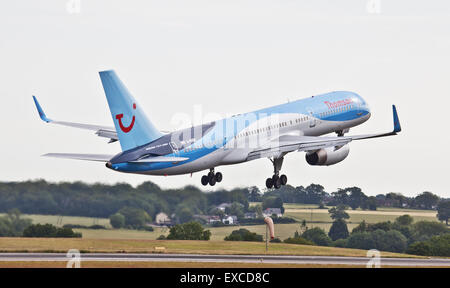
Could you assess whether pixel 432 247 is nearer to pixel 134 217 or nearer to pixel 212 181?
pixel 212 181

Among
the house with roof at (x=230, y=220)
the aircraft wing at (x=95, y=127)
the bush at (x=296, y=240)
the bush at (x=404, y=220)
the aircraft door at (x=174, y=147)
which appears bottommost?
the bush at (x=296, y=240)

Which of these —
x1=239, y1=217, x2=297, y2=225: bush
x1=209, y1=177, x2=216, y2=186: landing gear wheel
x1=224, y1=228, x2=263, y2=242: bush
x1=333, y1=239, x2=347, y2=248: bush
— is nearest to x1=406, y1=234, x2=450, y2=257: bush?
x1=333, y1=239, x2=347, y2=248: bush

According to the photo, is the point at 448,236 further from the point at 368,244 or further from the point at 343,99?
the point at 343,99

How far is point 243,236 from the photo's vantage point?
3664 inches

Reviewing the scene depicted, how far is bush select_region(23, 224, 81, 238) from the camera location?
8062cm

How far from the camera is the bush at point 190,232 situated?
87.6m

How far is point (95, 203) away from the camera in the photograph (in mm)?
80812

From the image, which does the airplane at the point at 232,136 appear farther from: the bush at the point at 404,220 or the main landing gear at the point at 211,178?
the bush at the point at 404,220

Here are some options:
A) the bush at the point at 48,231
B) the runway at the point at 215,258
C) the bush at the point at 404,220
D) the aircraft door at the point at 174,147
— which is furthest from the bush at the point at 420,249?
the bush at the point at 48,231

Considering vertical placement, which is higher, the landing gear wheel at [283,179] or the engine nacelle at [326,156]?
the engine nacelle at [326,156]

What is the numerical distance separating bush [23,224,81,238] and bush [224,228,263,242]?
16673 mm

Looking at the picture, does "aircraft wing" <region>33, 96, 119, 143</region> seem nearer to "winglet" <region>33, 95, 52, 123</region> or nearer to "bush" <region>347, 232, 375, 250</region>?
"winglet" <region>33, 95, 52, 123</region>

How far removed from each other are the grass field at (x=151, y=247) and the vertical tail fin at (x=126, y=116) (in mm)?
12587
